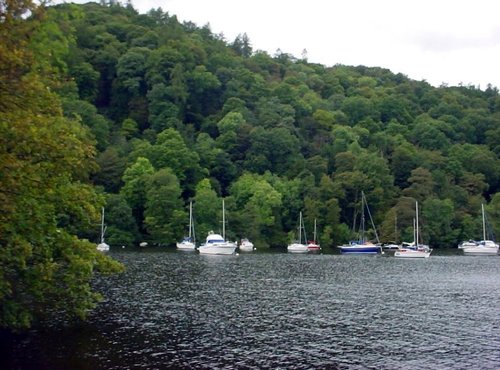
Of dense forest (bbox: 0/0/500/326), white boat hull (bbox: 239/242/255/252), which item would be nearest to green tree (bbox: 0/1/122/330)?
dense forest (bbox: 0/0/500/326)

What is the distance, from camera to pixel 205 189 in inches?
5022

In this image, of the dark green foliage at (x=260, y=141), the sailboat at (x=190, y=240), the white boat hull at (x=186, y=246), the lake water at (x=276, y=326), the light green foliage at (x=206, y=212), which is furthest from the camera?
the dark green foliage at (x=260, y=141)

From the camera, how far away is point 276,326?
112ft

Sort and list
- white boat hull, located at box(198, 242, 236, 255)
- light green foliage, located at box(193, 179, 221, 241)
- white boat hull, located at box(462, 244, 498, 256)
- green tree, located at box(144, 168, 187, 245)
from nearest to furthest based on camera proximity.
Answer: white boat hull, located at box(198, 242, 236, 255) < white boat hull, located at box(462, 244, 498, 256) < green tree, located at box(144, 168, 187, 245) < light green foliage, located at box(193, 179, 221, 241)

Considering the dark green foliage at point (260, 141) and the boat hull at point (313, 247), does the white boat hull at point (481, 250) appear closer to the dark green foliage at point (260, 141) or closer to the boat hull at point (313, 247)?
the dark green foliage at point (260, 141)

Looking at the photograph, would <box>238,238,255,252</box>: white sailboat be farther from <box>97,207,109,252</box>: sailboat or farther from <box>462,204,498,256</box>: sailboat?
<box>462,204,498,256</box>: sailboat

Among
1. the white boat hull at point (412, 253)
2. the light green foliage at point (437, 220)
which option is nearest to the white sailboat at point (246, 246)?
the white boat hull at point (412, 253)

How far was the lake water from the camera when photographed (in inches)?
1027

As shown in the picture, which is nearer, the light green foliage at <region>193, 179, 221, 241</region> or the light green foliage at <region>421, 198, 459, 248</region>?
the light green foliage at <region>193, 179, 221, 241</region>

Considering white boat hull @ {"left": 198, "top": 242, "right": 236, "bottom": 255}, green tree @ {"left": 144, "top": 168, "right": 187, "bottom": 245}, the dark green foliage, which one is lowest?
white boat hull @ {"left": 198, "top": 242, "right": 236, "bottom": 255}

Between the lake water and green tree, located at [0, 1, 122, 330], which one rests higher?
green tree, located at [0, 1, 122, 330]

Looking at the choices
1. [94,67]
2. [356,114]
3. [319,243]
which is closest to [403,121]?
[356,114]

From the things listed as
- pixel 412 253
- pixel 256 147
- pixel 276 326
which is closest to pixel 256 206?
pixel 256 147

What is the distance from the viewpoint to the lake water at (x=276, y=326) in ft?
85.6
